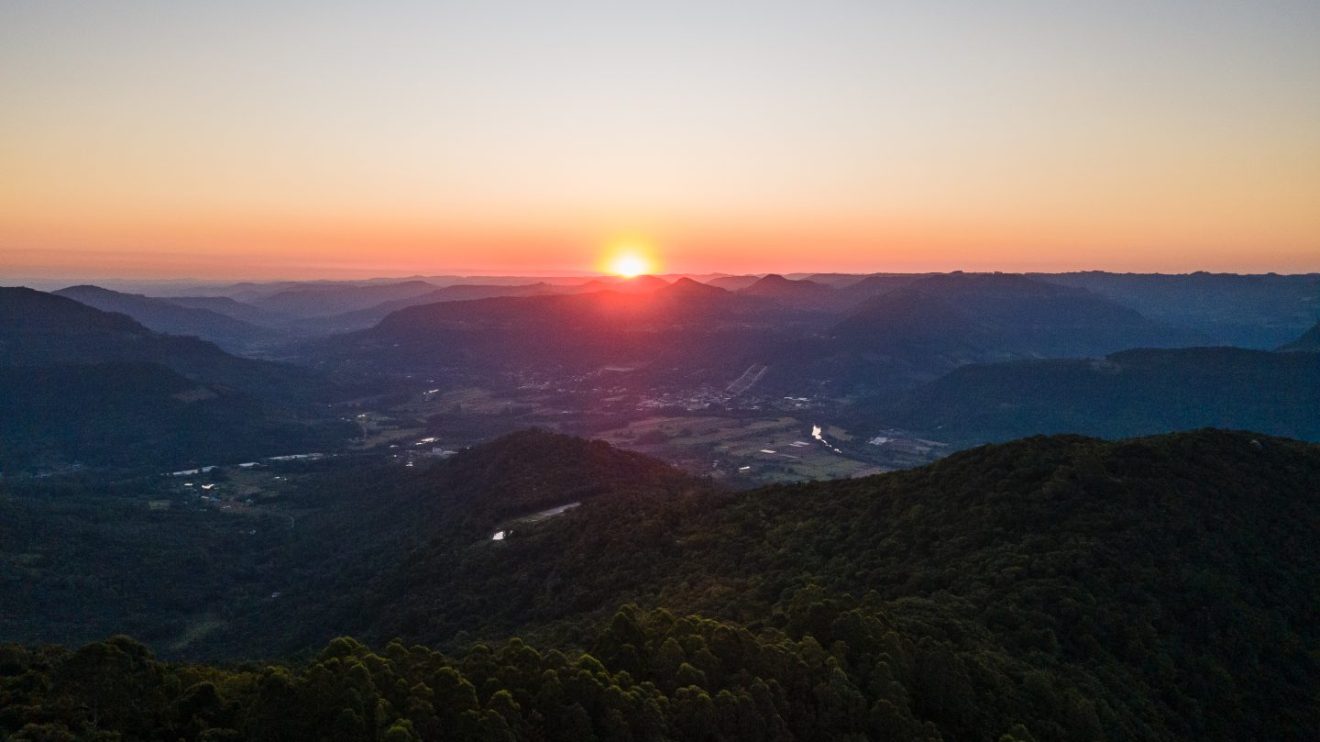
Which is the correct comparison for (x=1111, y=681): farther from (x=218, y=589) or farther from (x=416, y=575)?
(x=218, y=589)

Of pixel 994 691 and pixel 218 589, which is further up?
pixel 994 691

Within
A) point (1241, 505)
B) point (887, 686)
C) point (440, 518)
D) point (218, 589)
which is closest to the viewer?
point (887, 686)

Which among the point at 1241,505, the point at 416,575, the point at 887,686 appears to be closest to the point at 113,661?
the point at 887,686

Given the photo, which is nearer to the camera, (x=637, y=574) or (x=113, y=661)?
(x=113, y=661)

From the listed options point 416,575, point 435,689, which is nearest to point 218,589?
point 416,575

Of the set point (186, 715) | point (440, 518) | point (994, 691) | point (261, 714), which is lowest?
point (440, 518)

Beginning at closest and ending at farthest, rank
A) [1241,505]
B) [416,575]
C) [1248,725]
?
[1248,725]
[1241,505]
[416,575]
